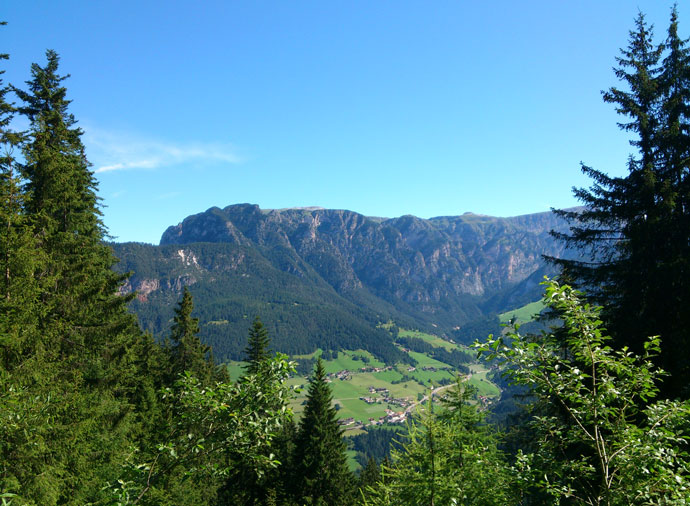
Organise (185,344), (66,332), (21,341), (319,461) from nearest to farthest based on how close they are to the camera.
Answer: (21,341), (66,332), (319,461), (185,344)

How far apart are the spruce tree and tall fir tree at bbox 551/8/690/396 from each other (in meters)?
20.5

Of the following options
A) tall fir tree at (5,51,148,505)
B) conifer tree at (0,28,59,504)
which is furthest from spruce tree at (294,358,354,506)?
conifer tree at (0,28,59,504)

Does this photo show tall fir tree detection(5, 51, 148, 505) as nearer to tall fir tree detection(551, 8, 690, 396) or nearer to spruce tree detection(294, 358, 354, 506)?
spruce tree detection(294, 358, 354, 506)

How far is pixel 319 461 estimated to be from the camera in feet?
86.3

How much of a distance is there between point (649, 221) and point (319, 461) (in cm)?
2488

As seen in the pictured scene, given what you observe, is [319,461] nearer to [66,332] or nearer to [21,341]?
[66,332]

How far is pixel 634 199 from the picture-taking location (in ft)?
45.7

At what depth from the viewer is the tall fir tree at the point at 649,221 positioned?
12057mm

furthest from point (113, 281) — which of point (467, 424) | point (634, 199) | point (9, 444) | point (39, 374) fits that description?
point (634, 199)

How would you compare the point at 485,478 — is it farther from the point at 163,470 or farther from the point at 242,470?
the point at 242,470

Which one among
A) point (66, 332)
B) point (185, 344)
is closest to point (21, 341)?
point (66, 332)

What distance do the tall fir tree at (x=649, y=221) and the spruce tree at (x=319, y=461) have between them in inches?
807

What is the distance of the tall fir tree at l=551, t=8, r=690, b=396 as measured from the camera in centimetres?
1206

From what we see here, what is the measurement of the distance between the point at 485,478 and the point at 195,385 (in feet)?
17.5
